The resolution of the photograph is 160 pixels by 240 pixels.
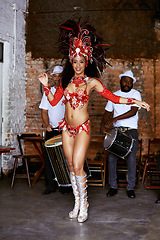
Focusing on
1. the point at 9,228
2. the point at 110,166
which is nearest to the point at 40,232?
the point at 9,228

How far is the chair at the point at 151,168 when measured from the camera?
5.98 meters

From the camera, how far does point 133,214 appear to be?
4.38 meters

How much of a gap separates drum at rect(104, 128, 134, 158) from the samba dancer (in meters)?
0.88

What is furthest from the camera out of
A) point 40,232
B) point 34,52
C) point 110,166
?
point 34,52

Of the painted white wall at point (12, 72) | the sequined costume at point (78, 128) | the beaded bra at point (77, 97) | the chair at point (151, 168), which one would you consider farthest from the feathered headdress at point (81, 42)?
the painted white wall at point (12, 72)

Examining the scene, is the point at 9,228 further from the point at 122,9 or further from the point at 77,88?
the point at 122,9

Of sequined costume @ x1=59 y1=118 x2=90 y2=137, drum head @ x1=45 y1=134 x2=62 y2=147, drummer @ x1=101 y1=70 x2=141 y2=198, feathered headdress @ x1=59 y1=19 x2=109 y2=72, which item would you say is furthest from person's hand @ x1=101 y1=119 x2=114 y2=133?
sequined costume @ x1=59 y1=118 x2=90 y2=137

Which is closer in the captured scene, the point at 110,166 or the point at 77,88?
the point at 77,88

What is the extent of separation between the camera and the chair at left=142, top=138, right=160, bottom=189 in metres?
5.98

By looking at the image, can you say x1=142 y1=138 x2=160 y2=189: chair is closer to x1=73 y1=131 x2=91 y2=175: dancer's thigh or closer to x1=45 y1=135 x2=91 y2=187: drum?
x1=45 y1=135 x2=91 y2=187: drum

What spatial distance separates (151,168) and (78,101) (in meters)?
3.44

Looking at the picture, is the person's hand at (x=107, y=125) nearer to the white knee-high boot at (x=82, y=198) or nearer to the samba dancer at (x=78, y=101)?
the samba dancer at (x=78, y=101)

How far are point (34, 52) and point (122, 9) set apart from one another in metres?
2.00

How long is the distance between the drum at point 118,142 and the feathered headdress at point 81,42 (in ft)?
3.24
